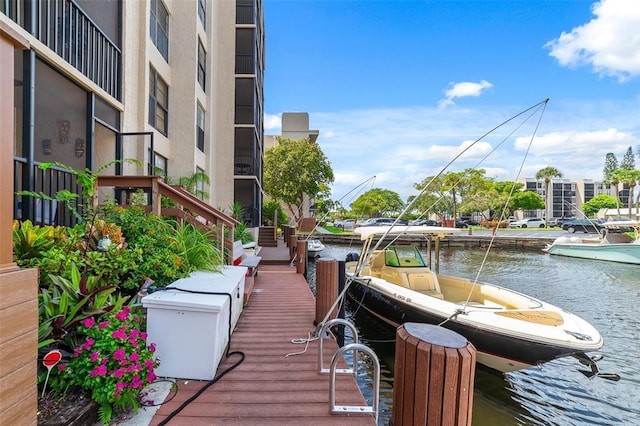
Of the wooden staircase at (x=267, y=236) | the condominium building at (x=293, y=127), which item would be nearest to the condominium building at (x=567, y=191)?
the condominium building at (x=293, y=127)

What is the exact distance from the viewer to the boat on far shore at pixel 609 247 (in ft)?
61.1

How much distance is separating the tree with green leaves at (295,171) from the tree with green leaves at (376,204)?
30600mm

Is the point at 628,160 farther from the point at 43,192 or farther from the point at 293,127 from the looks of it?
the point at 43,192

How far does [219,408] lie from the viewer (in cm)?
271

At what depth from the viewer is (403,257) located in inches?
326

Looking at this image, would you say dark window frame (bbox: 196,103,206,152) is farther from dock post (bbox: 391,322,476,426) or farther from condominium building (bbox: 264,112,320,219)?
condominium building (bbox: 264,112,320,219)

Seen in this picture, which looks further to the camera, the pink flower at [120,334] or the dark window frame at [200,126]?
the dark window frame at [200,126]

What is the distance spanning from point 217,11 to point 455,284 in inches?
675

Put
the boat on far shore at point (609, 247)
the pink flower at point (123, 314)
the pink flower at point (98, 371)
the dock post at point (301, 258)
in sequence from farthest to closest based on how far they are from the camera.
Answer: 1. the boat on far shore at point (609, 247)
2. the dock post at point (301, 258)
3. the pink flower at point (123, 314)
4. the pink flower at point (98, 371)

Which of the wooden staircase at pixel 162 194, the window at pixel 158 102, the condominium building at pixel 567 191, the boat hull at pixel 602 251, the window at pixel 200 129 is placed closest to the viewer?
the wooden staircase at pixel 162 194

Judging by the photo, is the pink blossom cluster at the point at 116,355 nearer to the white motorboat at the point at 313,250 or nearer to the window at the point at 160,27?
the window at the point at 160,27

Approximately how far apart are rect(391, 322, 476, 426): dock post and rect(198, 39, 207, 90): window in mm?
14322

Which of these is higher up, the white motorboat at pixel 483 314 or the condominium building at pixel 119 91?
the condominium building at pixel 119 91

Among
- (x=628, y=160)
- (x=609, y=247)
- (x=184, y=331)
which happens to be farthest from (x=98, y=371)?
(x=628, y=160)
